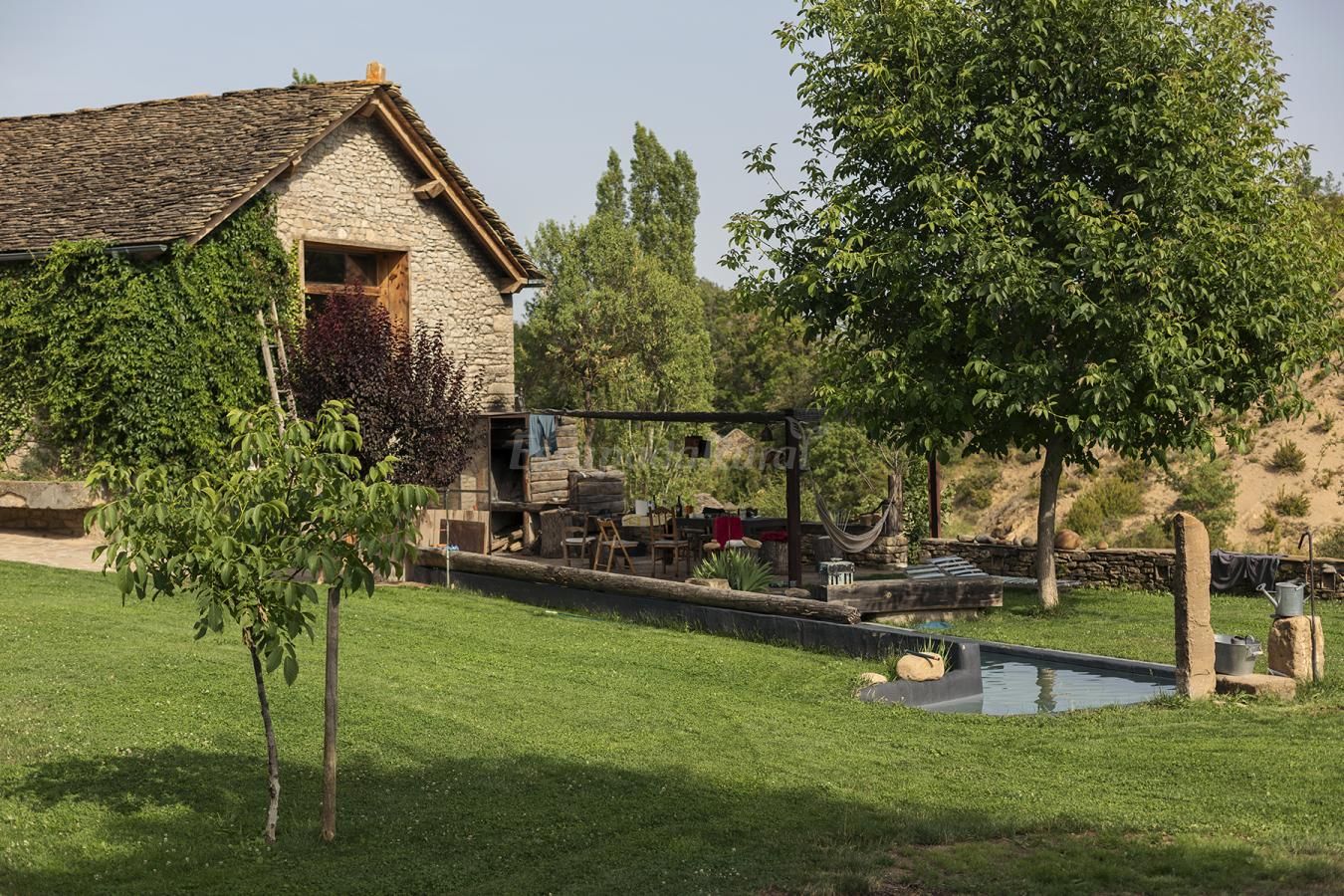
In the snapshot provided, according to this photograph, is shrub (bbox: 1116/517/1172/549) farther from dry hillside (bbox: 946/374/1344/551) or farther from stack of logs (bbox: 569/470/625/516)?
stack of logs (bbox: 569/470/625/516)

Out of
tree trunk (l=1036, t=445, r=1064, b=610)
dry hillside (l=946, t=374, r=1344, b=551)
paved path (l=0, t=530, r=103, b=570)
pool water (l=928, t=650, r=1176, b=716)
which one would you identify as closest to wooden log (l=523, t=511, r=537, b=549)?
paved path (l=0, t=530, r=103, b=570)

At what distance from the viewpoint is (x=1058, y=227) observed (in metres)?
17.5

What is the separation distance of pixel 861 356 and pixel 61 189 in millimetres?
12807

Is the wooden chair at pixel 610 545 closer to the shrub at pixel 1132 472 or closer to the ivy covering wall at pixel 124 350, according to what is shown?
the ivy covering wall at pixel 124 350

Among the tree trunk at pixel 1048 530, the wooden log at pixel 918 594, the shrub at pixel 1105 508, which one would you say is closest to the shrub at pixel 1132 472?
the shrub at pixel 1105 508

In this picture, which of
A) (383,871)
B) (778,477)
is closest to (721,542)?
(383,871)

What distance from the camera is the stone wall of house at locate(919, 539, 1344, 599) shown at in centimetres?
2022

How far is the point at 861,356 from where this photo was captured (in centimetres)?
1919

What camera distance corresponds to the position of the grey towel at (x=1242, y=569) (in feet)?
66.3

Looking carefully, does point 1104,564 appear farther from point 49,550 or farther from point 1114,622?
point 49,550

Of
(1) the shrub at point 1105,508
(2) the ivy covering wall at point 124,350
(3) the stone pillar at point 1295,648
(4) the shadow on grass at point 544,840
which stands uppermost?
(2) the ivy covering wall at point 124,350

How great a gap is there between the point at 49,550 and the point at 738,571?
9515 mm

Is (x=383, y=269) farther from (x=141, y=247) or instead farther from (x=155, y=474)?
(x=155, y=474)

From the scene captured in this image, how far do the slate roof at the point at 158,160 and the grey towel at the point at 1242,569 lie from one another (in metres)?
12.7
